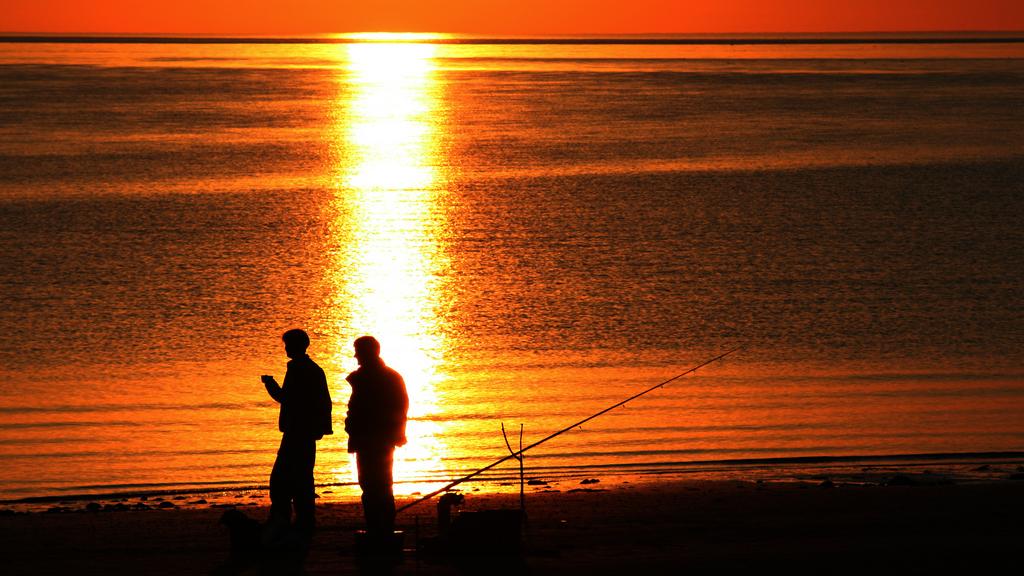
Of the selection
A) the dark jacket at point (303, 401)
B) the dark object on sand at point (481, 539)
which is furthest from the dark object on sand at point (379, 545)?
the dark jacket at point (303, 401)

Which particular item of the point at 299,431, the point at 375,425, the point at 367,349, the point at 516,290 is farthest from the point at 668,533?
the point at 516,290

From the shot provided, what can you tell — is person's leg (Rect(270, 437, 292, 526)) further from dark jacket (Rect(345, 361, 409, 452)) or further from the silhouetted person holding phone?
dark jacket (Rect(345, 361, 409, 452))

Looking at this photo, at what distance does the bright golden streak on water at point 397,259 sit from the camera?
54.0 ft

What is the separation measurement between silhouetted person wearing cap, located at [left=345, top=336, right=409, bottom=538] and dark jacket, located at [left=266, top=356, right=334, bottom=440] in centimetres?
22

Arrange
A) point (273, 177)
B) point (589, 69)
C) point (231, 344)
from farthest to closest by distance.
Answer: point (589, 69) → point (273, 177) → point (231, 344)

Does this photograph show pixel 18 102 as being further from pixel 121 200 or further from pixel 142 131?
pixel 121 200

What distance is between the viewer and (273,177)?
50062 mm

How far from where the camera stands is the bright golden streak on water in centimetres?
1645

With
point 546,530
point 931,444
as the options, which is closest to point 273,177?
point 931,444

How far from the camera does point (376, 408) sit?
8352 millimetres

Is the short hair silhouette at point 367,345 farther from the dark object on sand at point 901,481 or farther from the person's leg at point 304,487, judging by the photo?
the dark object on sand at point 901,481

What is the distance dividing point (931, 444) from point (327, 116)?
7127 cm

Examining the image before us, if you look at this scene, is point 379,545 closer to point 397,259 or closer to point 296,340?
point 296,340

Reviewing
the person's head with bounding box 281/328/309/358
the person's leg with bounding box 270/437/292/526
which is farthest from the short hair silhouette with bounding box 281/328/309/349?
the person's leg with bounding box 270/437/292/526
